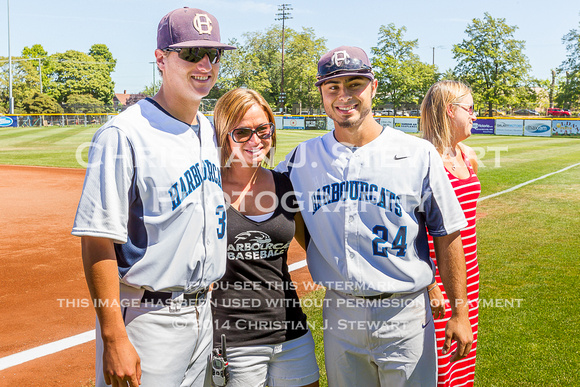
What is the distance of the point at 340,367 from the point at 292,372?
245 mm

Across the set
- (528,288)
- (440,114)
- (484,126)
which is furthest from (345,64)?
(484,126)

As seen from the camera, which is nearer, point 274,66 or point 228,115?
point 228,115

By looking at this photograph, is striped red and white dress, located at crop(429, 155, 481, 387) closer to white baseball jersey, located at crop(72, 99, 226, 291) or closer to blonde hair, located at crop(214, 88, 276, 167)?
blonde hair, located at crop(214, 88, 276, 167)

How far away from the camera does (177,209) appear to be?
2.10 metres

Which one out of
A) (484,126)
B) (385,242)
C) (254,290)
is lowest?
(254,290)

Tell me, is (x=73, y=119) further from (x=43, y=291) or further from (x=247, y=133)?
(x=247, y=133)

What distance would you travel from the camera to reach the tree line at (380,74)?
54.5m

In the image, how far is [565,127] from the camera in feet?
122

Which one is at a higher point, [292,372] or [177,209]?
[177,209]

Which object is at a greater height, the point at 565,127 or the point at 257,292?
the point at 565,127

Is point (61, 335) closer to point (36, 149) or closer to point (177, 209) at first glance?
point (177, 209)

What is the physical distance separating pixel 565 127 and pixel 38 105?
57842mm

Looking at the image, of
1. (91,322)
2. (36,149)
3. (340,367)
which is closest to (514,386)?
(340,367)

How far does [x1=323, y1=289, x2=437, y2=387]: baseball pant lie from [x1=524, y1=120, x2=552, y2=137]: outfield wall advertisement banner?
3995 cm
